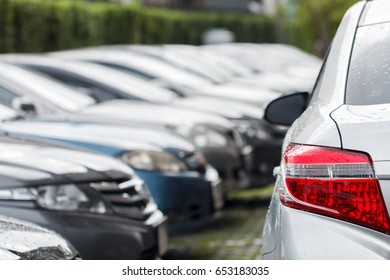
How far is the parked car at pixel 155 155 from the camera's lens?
7488mm

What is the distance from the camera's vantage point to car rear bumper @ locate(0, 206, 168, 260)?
5430mm

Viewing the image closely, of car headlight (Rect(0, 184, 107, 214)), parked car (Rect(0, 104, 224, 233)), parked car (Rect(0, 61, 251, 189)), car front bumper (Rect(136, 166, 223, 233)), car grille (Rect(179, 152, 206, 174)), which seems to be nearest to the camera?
car headlight (Rect(0, 184, 107, 214))

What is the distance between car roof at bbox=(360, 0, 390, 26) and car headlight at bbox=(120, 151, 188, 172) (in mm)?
3210

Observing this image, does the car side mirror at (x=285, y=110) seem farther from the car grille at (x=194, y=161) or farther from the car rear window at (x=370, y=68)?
the car grille at (x=194, y=161)

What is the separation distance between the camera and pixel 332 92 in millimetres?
Answer: 3955

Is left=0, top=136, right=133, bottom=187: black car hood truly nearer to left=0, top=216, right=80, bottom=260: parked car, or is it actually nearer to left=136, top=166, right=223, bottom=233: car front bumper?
left=0, top=216, right=80, bottom=260: parked car

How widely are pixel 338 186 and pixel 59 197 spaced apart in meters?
2.47

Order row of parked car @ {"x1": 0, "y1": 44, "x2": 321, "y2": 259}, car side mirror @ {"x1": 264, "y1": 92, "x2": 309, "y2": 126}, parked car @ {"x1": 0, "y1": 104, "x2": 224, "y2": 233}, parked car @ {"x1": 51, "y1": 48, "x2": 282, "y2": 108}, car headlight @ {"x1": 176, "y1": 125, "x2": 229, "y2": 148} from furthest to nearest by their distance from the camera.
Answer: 1. parked car @ {"x1": 51, "y1": 48, "x2": 282, "y2": 108}
2. car headlight @ {"x1": 176, "y1": 125, "x2": 229, "y2": 148}
3. parked car @ {"x1": 0, "y1": 104, "x2": 224, "y2": 233}
4. row of parked car @ {"x1": 0, "y1": 44, "x2": 321, "y2": 259}
5. car side mirror @ {"x1": 264, "y1": 92, "x2": 309, "y2": 126}

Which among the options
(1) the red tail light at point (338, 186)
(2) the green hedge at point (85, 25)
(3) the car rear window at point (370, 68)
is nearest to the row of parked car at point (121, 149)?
(1) the red tail light at point (338, 186)

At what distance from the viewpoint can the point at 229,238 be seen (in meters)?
8.79

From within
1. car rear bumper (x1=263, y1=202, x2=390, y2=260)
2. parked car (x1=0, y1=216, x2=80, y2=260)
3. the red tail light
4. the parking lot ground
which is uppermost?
the red tail light

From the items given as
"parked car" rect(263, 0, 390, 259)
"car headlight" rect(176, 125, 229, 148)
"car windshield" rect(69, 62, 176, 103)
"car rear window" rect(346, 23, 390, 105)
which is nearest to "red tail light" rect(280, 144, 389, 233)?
"parked car" rect(263, 0, 390, 259)

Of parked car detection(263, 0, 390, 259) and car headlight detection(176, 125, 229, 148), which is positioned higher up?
parked car detection(263, 0, 390, 259)

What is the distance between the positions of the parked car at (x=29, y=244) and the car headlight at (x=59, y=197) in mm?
997
